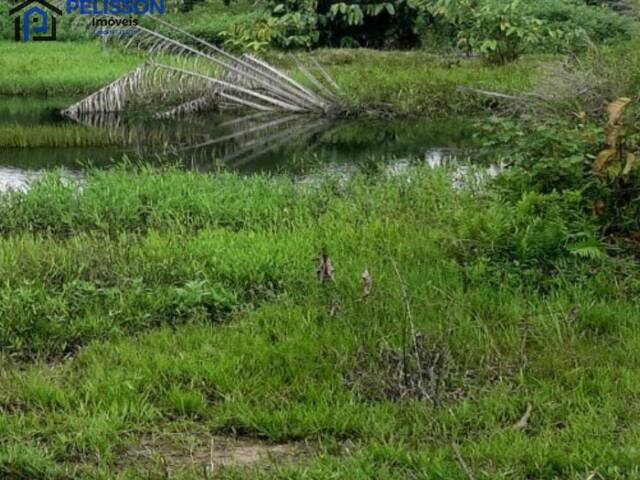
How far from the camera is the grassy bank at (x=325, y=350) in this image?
407 cm

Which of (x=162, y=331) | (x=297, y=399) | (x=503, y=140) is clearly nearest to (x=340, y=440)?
(x=297, y=399)

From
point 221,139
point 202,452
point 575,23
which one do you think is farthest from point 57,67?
point 202,452

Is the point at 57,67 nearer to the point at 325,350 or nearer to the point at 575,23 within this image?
the point at 575,23

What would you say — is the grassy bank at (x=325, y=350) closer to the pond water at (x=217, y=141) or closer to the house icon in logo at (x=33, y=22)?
the pond water at (x=217, y=141)

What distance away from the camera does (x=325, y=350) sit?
5.02m

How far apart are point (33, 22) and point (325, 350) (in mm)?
22238

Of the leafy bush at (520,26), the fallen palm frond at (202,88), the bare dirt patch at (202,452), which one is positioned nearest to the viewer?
the bare dirt patch at (202,452)

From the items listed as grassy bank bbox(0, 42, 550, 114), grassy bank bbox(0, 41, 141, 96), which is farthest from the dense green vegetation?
grassy bank bbox(0, 41, 141, 96)

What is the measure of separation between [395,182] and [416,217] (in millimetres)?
1528

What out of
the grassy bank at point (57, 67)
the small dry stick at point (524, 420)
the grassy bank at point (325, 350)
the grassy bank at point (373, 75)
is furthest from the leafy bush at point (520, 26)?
the small dry stick at point (524, 420)

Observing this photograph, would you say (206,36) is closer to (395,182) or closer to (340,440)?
(395,182)

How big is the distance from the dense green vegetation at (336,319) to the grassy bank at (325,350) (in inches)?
0.5

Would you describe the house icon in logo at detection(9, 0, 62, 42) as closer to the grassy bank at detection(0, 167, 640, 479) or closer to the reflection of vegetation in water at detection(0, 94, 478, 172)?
the reflection of vegetation in water at detection(0, 94, 478, 172)

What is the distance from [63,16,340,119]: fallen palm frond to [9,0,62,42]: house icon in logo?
26.9ft
